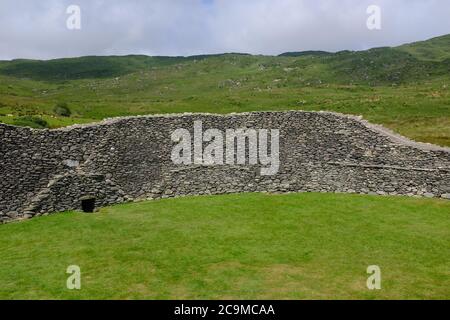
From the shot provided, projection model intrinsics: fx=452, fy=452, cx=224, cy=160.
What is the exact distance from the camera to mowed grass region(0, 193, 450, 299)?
45.5 feet

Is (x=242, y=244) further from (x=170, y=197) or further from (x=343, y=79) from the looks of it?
(x=343, y=79)

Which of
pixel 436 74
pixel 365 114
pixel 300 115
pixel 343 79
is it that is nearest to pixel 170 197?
pixel 300 115

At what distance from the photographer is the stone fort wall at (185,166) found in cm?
2536

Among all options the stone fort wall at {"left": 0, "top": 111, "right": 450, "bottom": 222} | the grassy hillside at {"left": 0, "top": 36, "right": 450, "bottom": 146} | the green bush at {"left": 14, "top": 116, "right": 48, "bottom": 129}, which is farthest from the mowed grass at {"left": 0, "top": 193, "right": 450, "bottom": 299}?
the green bush at {"left": 14, "top": 116, "right": 48, "bottom": 129}

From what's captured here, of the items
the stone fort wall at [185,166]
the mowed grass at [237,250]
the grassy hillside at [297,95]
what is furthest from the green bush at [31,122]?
the mowed grass at [237,250]

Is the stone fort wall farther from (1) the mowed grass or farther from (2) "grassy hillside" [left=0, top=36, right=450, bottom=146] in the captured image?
(2) "grassy hillside" [left=0, top=36, right=450, bottom=146]

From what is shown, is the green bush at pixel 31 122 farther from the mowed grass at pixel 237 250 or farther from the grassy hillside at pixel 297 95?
the mowed grass at pixel 237 250

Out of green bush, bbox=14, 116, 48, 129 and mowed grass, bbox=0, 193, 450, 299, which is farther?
green bush, bbox=14, 116, 48, 129

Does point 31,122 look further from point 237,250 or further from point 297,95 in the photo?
point 297,95

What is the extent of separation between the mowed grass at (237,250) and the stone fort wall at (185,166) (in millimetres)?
1804

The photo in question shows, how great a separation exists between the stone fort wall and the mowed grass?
71.0 inches

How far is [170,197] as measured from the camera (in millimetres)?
29188
